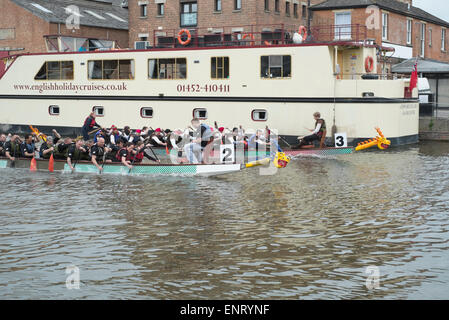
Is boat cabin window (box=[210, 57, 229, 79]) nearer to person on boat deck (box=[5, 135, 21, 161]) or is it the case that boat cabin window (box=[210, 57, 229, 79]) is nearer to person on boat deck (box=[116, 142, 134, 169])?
person on boat deck (box=[116, 142, 134, 169])

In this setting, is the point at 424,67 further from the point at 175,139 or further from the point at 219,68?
the point at 175,139

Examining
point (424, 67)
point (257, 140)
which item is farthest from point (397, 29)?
point (257, 140)

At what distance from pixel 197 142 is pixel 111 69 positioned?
42.9ft

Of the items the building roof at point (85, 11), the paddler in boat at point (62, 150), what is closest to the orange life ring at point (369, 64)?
the paddler in boat at point (62, 150)

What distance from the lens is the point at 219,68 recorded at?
30531 millimetres

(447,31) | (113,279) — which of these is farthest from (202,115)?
(447,31)

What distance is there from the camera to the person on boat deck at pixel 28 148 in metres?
23.8

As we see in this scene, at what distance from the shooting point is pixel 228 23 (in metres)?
46.9

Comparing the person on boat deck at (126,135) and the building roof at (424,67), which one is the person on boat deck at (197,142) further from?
the building roof at (424,67)

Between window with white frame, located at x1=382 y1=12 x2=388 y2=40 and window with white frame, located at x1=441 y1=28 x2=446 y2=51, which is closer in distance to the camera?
window with white frame, located at x1=382 y1=12 x2=388 y2=40

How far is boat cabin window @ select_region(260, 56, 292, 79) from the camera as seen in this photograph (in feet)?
95.5

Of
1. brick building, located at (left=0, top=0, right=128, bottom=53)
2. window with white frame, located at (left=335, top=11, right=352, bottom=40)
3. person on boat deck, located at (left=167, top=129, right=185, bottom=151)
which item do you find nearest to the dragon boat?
person on boat deck, located at (left=167, top=129, right=185, bottom=151)

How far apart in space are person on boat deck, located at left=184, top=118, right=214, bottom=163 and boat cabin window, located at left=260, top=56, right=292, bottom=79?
8.48 m
